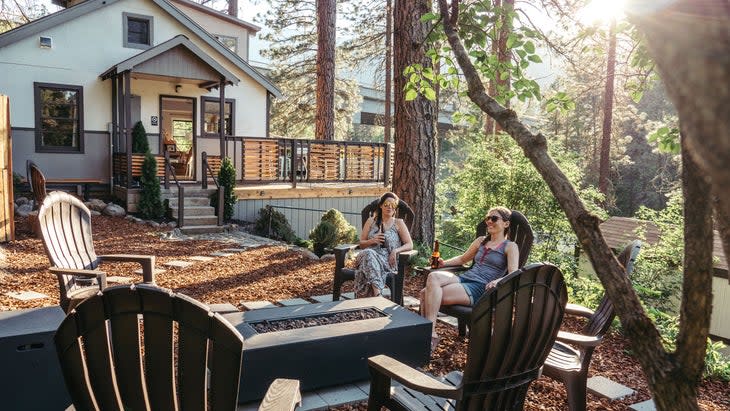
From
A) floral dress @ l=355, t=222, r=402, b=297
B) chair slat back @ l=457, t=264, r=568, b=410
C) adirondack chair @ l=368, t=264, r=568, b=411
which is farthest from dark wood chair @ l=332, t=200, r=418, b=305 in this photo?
chair slat back @ l=457, t=264, r=568, b=410

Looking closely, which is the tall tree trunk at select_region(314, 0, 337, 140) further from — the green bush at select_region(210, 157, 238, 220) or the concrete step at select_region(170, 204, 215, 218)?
the concrete step at select_region(170, 204, 215, 218)

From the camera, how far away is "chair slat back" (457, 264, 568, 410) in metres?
2.13

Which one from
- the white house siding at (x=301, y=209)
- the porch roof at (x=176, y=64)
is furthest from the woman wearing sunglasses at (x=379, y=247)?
the porch roof at (x=176, y=64)

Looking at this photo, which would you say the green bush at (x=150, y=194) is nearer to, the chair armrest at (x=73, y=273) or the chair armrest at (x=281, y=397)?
the chair armrest at (x=73, y=273)

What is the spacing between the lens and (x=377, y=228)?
16.8ft

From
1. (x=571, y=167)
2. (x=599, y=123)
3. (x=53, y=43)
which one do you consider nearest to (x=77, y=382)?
(x=571, y=167)

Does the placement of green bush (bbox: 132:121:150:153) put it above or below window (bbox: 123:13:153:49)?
below

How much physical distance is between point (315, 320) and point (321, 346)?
0.46 m

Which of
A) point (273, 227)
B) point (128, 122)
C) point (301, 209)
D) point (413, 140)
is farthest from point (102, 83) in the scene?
point (413, 140)

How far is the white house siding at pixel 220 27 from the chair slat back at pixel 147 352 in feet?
55.2

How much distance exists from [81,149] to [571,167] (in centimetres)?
1091

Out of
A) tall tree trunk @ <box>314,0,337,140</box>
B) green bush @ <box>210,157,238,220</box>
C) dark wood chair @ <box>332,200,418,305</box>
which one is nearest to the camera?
dark wood chair @ <box>332,200,418,305</box>

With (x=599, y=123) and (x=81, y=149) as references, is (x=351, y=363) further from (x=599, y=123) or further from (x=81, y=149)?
(x=599, y=123)

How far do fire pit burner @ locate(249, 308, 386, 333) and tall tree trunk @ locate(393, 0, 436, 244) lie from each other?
12.9 feet
